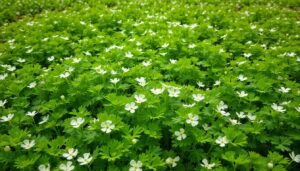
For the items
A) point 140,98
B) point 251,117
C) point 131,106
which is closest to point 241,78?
point 251,117

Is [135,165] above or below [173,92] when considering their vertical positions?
below

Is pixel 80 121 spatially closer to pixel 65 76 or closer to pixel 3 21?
pixel 65 76

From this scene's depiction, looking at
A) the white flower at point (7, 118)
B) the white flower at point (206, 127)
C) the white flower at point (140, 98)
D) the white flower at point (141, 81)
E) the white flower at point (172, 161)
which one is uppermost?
the white flower at point (140, 98)

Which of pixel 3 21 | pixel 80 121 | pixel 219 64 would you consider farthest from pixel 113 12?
pixel 80 121

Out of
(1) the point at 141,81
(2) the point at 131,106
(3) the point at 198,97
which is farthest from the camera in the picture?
(1) the point at 141,81

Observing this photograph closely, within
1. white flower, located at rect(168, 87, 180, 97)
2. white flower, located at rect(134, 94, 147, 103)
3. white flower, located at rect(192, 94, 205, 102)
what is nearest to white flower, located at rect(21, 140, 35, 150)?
white flower, located at rect(134, 94, 147, 103)

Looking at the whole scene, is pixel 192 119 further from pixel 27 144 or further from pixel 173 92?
pixel 27 144

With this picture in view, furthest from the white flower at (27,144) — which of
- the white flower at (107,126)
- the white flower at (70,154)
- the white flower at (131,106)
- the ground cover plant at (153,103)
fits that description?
the white flower at (131,106)

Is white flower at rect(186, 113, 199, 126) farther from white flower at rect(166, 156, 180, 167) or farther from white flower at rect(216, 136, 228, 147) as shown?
white flower at rect(166, 156, 180, 167)

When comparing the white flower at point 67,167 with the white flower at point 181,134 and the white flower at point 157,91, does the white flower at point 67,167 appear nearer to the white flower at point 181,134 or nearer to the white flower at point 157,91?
the white flower at point 181,134
